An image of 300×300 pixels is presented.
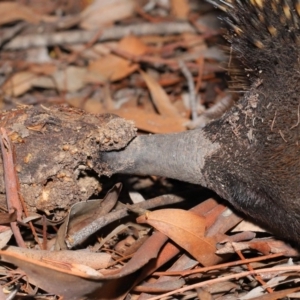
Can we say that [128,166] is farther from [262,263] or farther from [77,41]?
[77,41]

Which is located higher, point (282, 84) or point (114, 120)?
point (282, 84)

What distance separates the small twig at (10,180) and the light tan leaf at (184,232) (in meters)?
0.32

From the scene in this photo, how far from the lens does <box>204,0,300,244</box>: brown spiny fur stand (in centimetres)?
152

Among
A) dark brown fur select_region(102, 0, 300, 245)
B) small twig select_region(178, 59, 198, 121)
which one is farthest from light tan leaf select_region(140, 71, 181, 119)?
dark brown fur select_region(102, 0, 300, 245)

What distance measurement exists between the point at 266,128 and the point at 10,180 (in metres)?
0.68

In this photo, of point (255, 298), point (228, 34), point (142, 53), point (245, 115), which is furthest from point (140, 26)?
point (255, 298)

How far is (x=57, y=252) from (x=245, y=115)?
60 centimetres

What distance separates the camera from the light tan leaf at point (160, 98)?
8.13ft

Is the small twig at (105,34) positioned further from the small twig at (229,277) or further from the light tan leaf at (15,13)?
the small twig at (229,277)

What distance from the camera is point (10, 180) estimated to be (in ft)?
5.46

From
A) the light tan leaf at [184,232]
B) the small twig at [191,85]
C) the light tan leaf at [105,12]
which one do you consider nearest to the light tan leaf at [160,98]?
the small twig at [191,85]

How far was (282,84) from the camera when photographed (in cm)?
154

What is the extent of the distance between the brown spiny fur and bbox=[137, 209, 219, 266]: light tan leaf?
0.12m

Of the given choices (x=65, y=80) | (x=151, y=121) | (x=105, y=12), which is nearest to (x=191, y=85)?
(x=151, y=121)
